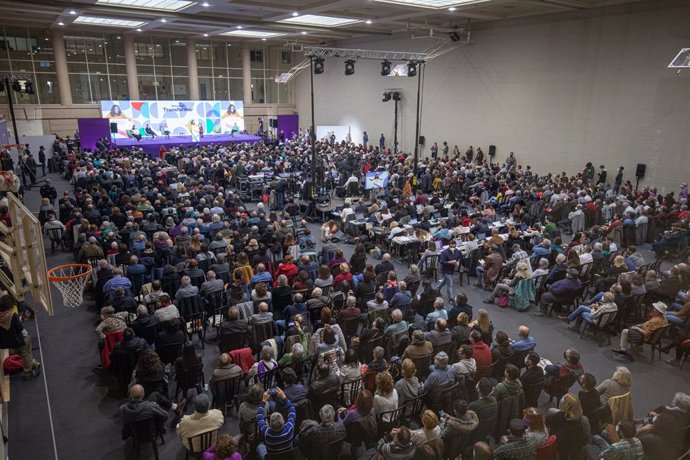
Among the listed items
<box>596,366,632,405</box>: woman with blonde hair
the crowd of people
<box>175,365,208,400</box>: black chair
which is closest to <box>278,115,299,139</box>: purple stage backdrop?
the crowd of people

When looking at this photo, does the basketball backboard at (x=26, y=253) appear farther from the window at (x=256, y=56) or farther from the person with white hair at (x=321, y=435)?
the window at (x=256, y=56)

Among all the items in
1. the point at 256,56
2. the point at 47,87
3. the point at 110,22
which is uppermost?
the point at 110,22

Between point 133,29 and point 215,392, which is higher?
point 133,29

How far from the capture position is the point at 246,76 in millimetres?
33969

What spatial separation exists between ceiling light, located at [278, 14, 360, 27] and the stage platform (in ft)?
29.8

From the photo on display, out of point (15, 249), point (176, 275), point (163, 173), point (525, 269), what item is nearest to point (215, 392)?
point (15, 249)

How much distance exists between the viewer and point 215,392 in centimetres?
535

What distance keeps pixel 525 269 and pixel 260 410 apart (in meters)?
6.27

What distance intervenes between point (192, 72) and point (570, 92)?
2405cm

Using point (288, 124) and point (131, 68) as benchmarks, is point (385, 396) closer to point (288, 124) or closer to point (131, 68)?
point (288, 124)

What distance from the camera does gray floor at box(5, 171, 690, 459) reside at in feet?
17.2

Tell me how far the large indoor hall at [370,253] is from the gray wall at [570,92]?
0.29ft

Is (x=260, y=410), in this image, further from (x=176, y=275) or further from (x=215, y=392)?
(x=176, y=275)

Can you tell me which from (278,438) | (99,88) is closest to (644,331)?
(278,438)
